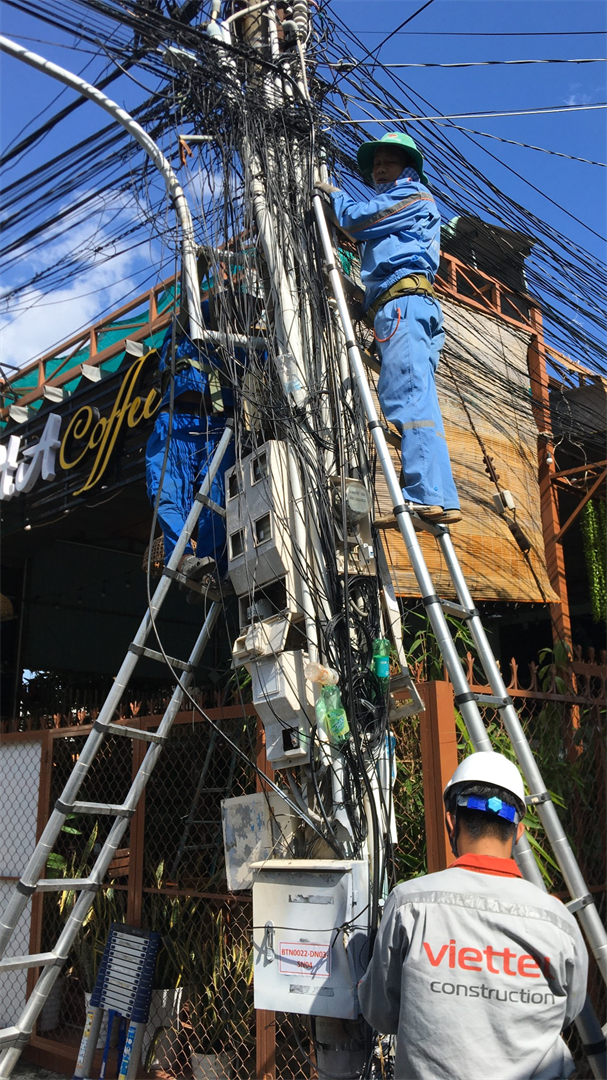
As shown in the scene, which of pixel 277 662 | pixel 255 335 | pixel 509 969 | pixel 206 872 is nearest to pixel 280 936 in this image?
pixel 277 662

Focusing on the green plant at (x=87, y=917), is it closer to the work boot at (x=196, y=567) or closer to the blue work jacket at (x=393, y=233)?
the work boot at (x=196, y=567)

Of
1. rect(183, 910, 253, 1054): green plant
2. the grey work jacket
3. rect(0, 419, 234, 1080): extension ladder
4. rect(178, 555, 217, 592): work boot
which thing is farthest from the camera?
rect(183, 910, 253, 1054): green plant

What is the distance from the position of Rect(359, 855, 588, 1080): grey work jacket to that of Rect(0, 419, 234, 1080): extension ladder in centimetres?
235

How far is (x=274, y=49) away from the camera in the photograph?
4.89m

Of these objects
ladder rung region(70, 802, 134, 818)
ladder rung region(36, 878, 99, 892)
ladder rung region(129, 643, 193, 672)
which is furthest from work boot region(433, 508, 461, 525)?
ladder rung region(36, 878, 99, 892)

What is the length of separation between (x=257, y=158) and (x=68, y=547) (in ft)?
32.3

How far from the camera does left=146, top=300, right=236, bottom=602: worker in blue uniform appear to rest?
185 inches

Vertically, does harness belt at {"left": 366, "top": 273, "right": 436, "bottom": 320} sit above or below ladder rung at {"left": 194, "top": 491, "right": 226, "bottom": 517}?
above

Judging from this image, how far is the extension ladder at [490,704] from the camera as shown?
292cm

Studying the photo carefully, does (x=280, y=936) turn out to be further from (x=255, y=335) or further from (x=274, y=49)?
(x=274, y=49)

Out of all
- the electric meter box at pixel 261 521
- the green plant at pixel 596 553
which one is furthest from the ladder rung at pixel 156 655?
the green plant at pixel 596 553

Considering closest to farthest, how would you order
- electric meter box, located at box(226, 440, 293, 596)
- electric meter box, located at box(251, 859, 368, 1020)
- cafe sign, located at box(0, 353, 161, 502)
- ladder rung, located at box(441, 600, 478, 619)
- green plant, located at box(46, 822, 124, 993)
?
electric meter box, located at box(251, 859, 368, 1020) < ladder rung, located at box(441, 600, 478, 619) < electric meter box, located at box(226, 440, 293, 596) < green plant, located at box(46, 822, 124, 993) < cafe sign, located at box(0, 353, 161, 502)

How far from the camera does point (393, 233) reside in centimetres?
405

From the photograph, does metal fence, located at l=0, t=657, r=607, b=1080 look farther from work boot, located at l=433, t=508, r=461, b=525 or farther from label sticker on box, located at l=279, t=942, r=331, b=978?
work boot, located at l=433, t=508, r=461, b=525
